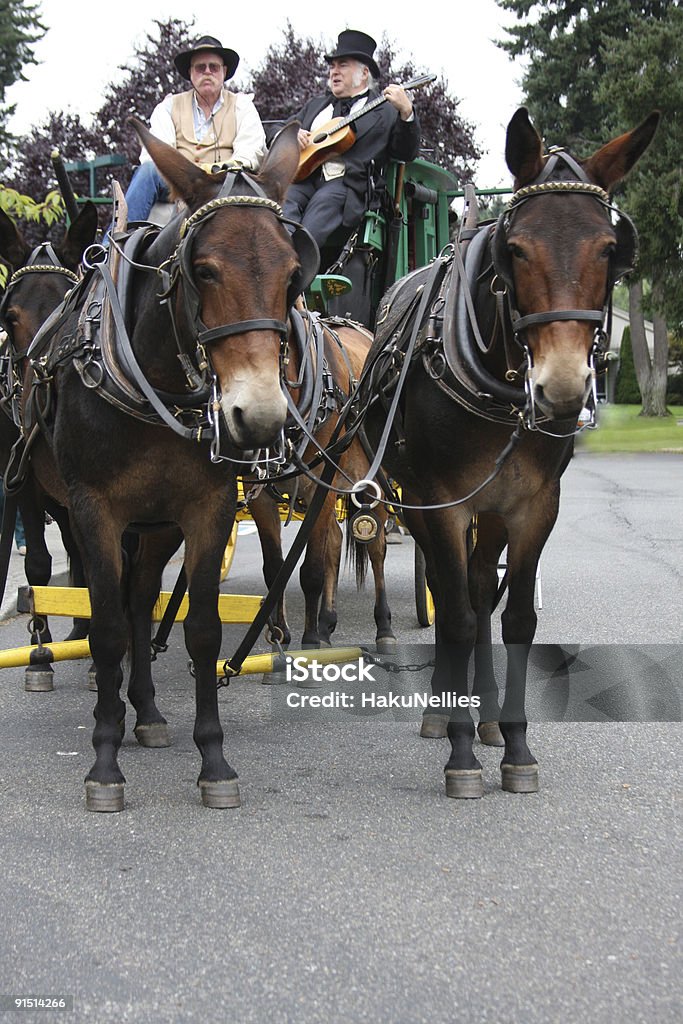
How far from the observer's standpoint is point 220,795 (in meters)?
4.49

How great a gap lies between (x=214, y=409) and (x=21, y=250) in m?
2.87

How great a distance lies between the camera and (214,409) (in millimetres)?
3990

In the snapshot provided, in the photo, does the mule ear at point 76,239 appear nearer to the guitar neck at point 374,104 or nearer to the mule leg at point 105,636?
the guitar neck at point 374,104

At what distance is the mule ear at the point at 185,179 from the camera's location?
4094 mm

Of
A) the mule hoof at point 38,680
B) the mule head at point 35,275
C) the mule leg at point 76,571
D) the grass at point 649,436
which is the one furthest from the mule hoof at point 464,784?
the grass at point 649,436

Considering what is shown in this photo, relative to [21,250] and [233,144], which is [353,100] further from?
[21,250]

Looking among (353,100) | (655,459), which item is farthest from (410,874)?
(655,459)

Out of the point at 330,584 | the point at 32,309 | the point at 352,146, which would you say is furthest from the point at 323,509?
the point at 352,146

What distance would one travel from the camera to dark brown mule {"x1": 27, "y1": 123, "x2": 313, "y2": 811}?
3.99 metres

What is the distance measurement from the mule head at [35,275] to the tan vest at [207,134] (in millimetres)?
570

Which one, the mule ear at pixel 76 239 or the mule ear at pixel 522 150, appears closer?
the mule ear at pixel 522 150

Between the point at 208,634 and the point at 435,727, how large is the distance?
4.24 feet

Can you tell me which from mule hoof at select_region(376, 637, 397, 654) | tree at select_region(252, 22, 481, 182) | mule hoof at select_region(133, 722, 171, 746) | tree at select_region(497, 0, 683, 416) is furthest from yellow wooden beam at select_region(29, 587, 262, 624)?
tree at select_region(497, 0, 683, 416)

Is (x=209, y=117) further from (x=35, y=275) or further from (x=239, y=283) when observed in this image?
(x=239, y=283)
